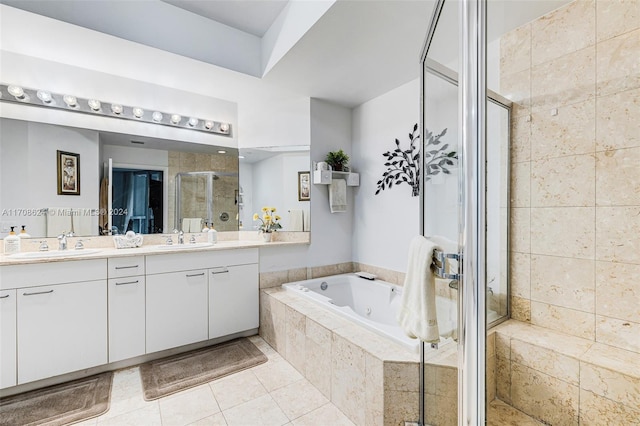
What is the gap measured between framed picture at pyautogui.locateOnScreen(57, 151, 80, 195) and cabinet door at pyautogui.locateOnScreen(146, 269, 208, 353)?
37.2 inches

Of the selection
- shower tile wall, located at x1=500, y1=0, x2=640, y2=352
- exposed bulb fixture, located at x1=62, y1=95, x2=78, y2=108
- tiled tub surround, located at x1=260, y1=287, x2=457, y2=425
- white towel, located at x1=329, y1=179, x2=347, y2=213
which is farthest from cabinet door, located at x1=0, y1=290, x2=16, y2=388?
shower tile wall, located at x1=500, y1=0, x2=640, y2=352

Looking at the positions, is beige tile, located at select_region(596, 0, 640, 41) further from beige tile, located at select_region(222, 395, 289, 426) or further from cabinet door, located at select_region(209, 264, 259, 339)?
cabinet door, located at select_region(209, 264, 259, 339)

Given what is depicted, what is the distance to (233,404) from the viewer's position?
6.06 feet

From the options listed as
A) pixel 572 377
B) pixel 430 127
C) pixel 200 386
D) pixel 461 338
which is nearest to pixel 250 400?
pixel 200 386

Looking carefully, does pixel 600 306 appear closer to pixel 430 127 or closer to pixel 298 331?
pixel 430 127

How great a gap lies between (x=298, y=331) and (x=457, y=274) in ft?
5.03

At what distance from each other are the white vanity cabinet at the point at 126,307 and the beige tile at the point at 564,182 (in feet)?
8.74

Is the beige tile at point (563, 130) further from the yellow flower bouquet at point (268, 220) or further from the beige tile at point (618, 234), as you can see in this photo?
the yellow flower bouquet at point (268, 220)

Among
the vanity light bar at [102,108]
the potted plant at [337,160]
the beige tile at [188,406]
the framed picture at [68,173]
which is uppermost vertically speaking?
the vanity light bar at [102,108]

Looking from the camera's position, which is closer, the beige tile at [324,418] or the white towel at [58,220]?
the beige tile at [324,418]

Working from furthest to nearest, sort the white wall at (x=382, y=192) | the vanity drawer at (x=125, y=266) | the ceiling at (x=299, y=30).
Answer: the white wall at (x=382, y=192) → the vanity drawer at (x=125, y=266) → the ceiling at (x=299, y=30)

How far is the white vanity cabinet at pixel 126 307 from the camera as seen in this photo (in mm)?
2154

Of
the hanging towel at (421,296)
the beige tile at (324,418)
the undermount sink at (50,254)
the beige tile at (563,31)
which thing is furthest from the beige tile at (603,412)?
the undermount sink at (50,254)

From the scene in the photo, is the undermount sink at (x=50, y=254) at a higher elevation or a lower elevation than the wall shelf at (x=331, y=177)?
lower
